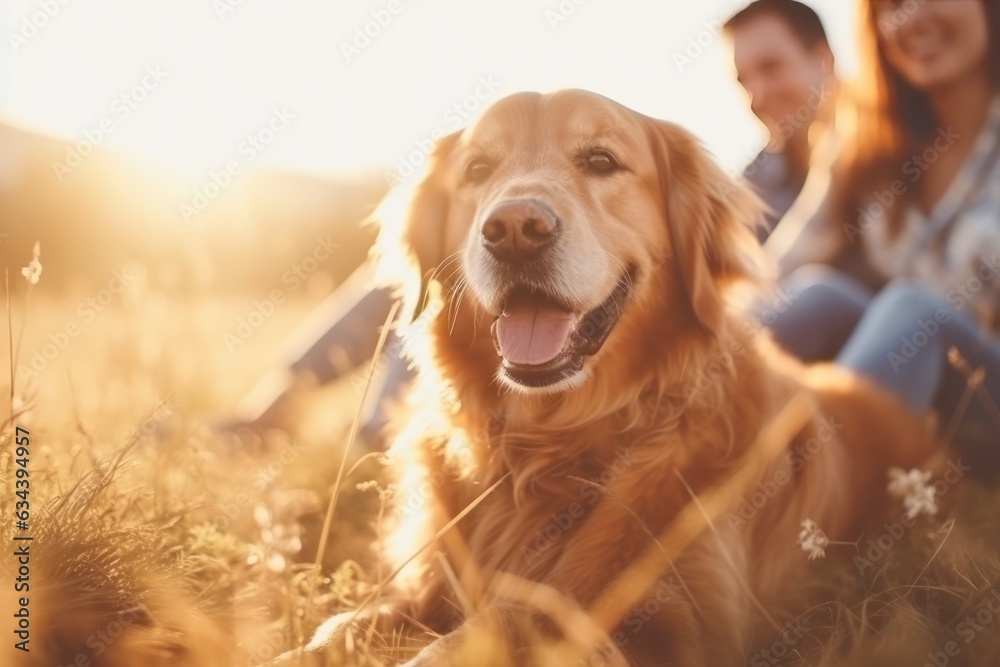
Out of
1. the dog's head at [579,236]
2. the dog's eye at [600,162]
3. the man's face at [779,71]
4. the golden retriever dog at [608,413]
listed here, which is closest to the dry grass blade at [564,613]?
the golden retriever dog at [608,413]

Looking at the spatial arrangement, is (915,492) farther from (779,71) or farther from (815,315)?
(779,71)

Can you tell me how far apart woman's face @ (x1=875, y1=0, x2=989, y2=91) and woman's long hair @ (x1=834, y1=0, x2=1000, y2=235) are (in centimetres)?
9

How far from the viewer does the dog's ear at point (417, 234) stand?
2.76m

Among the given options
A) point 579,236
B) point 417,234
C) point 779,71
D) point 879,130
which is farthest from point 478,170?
point 779,71

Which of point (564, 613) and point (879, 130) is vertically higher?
point (879, 130)

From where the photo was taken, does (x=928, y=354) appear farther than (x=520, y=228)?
Yes

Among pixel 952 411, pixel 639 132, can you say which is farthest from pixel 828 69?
pixel 639 132

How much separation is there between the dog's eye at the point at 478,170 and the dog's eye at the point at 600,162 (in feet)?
1.10

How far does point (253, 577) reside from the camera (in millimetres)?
1958

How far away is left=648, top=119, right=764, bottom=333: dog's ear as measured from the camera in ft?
8.28

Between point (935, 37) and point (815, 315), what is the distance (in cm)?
147

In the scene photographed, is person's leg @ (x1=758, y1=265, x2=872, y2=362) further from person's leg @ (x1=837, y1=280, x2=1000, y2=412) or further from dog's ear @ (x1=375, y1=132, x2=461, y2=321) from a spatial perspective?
dog's ear @ (x1=375, y1=132, x2=461, y2=321)

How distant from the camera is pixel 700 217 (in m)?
2.57

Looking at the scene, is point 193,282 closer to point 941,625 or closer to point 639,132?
point 639,132
